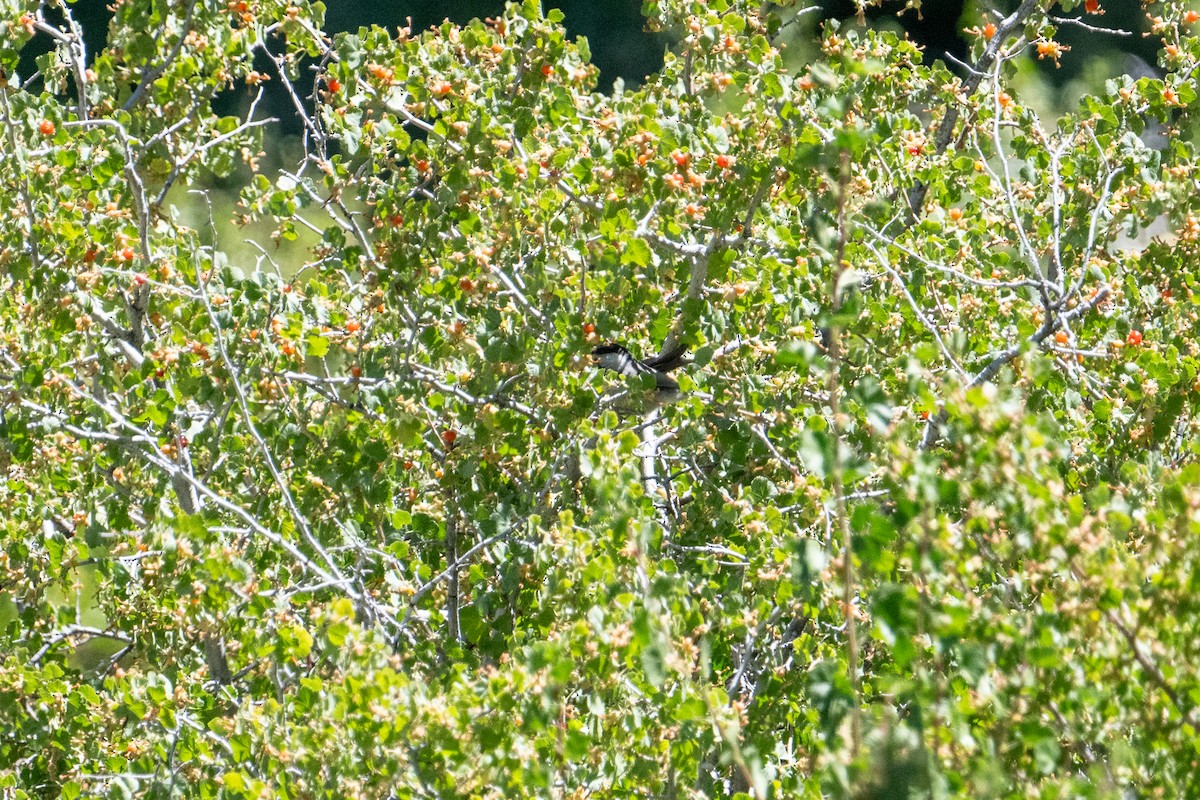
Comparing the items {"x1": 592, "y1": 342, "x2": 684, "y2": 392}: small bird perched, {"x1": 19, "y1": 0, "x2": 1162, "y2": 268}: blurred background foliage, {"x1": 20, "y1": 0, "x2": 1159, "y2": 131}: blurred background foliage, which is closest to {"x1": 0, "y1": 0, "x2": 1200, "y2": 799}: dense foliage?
{"x1": 592, "y1": 342, "x2": 684, "y2": 392}: small bird perched

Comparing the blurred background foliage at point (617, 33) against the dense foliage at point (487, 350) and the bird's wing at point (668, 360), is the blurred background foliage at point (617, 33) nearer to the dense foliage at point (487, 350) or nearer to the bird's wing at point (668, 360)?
the dense foliage at point (487, 350)

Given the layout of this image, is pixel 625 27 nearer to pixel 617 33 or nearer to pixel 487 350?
pixel 617 33

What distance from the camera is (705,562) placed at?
292 cm

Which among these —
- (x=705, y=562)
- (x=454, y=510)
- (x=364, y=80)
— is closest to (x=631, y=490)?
(x=705, y=562)

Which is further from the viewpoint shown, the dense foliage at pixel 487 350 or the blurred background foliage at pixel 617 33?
the blurred background foliage at pixel 617 33

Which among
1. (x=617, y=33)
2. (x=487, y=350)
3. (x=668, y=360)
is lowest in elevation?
(x=668, y=360)

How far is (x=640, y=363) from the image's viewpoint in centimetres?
353

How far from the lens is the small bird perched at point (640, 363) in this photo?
3328 millimetres

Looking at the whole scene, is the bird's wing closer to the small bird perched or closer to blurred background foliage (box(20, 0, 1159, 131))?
the small bird perched

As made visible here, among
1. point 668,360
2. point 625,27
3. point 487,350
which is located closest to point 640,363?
point 668,360

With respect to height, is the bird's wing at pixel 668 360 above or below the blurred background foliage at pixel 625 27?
below

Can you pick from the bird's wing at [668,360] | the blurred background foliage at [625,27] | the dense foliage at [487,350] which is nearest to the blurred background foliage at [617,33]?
the blurred background foliage at [625,27]

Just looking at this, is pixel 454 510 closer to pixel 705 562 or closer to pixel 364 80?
pixel 705 562

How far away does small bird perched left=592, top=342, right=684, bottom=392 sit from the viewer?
3328mm
